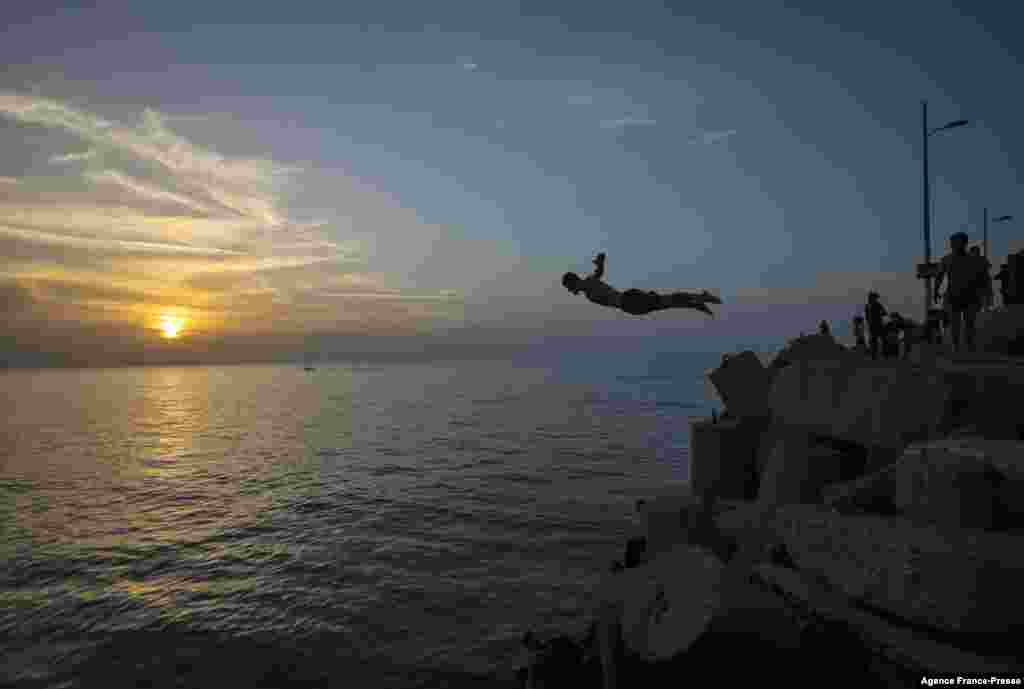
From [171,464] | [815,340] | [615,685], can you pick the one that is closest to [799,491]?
[615,685]

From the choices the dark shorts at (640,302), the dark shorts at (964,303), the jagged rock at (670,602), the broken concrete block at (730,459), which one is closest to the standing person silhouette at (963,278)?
the dark shorts at (964,303)

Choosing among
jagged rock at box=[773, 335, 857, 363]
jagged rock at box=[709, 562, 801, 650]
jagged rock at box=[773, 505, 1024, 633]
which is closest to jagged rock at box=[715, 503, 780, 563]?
jagged rock at box=[773, 505, 1024, 633]

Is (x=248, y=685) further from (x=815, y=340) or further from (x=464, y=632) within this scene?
(x=815, y=340)

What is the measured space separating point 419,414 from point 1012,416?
5830 cm

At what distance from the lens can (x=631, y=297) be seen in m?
9.91

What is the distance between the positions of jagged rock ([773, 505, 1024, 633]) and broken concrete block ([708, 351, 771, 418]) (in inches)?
312

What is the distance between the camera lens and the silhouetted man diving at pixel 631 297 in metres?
9.73

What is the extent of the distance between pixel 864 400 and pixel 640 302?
12.5 feet

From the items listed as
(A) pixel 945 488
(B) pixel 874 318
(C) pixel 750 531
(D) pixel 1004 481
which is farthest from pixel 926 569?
(B) pixel 874 318

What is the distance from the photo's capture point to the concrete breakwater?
437 centimetres

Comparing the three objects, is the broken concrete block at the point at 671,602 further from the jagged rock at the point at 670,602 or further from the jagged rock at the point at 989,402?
the jagged rock at the point at 989,402

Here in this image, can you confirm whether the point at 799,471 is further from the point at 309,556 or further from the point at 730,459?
the point at 309,556

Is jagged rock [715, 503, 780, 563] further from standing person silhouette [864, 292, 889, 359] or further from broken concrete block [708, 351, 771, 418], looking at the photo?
standing person silhouette [864, 292, 889, 359]

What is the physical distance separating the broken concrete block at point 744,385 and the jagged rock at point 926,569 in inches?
312
